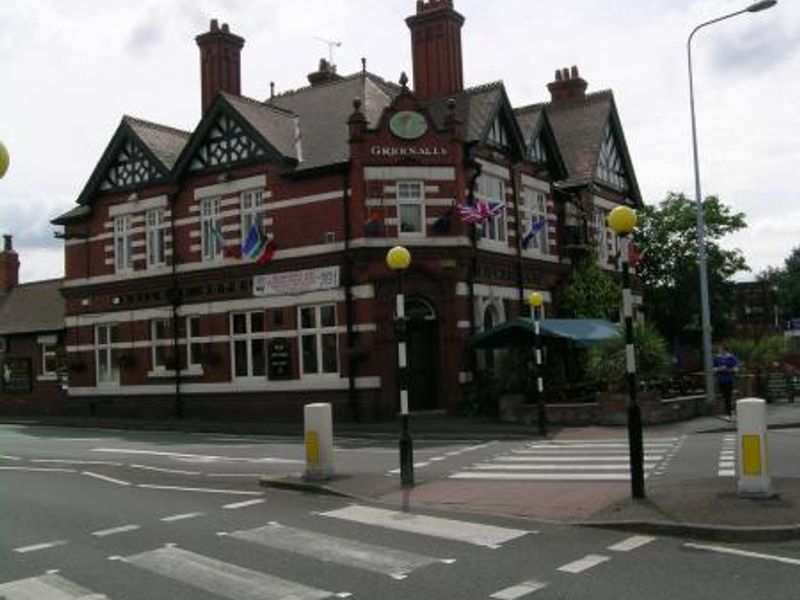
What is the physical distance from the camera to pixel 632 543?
913 centimetres

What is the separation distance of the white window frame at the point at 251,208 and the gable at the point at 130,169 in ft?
12.3

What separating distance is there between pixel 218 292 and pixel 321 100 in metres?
7.25

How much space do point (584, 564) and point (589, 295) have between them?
81.6 ft

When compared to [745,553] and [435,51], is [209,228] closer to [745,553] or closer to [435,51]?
[435,51]

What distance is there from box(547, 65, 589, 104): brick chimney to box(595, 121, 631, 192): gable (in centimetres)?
279

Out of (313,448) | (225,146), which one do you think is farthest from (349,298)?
(313,448)

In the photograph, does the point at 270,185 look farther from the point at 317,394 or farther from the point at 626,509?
the point at 626,509

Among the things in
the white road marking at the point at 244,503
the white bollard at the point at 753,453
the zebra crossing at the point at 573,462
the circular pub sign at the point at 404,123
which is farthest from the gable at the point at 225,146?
the white bollard at the point at 753,453

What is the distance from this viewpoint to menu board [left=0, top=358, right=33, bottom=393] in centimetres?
3793

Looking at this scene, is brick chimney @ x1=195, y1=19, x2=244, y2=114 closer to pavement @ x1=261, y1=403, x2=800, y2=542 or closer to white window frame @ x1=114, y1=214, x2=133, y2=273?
white window frame @ x1=114, y1=214, x2=133, y2=273

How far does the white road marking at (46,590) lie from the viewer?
25.3ft

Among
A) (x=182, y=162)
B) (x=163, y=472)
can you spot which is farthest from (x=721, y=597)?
(x=182, y=162)

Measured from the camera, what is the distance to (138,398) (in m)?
32.3

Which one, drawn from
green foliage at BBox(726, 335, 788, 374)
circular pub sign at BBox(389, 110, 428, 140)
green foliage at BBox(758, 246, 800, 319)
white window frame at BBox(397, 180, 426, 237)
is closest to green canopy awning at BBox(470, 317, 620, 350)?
white window frame at BBox(397, 180, 426, 237)
